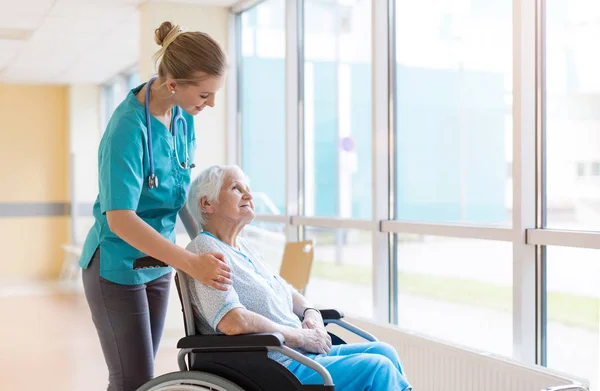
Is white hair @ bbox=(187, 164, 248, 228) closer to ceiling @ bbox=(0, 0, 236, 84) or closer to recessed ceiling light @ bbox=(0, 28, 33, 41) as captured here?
ceiling @ bbox=(0, 0, 236, 84)

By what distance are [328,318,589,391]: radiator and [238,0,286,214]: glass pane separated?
2174 millimetres

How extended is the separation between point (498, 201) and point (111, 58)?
575cm

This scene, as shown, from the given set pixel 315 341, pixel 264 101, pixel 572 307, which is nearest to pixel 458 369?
pixel 572 307

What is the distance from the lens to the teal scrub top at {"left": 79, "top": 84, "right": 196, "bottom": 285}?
199cm

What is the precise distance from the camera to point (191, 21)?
6.06 metres

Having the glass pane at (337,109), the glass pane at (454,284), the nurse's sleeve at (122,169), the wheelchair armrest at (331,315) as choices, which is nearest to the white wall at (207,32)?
the glass pane at (337,109)

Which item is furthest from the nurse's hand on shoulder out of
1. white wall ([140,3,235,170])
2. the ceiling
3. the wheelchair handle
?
the ceiling

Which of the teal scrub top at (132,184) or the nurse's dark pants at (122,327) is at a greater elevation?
the teal scrub top at (132,184)

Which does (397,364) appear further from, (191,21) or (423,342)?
(191,21)

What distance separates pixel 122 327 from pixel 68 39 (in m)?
5.68

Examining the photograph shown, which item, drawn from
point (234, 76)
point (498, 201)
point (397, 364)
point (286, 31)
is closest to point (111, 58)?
point (234, 76)

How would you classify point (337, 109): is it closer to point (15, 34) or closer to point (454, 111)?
point (454, 111)

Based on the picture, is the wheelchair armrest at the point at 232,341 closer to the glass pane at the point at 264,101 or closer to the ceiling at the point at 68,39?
the glass pane at the point at 264,101

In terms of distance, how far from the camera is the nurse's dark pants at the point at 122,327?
6.77ft
